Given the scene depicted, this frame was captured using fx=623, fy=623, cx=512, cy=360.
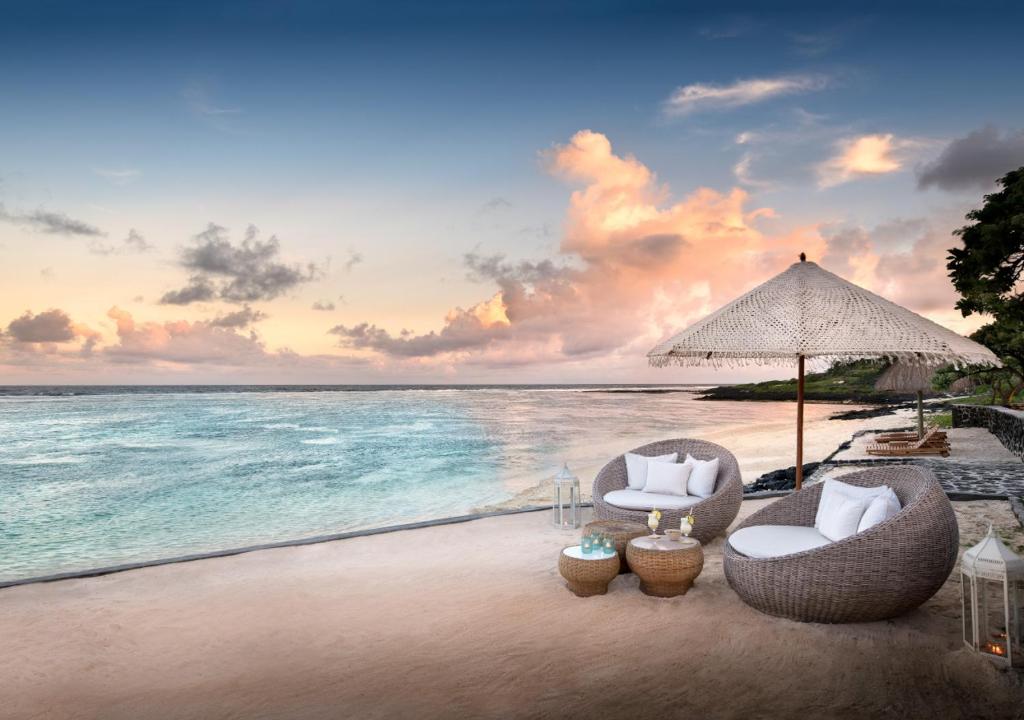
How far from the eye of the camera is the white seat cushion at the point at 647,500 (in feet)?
18.8

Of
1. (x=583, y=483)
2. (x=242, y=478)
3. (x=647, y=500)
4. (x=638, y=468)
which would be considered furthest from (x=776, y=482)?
(x=242, y=478)

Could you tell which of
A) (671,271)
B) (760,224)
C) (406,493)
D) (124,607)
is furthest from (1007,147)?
(124,607)

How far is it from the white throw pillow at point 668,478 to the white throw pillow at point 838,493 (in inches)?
64.8

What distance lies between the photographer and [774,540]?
13.8ft

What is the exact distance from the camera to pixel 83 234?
16812mm

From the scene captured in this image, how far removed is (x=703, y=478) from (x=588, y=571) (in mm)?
2322

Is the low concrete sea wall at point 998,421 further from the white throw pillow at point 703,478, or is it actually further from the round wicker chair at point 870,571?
the round wicker chair at point 870,571

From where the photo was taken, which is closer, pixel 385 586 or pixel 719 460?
pixel 385 586

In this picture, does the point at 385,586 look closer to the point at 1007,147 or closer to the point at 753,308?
the point at 753,308

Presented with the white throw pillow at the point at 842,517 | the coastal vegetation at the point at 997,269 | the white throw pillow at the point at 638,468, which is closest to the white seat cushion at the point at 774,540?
the white throw pillow at the point at 842,517

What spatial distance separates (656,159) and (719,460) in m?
7.77

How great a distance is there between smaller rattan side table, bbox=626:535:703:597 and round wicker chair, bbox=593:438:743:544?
4.35ft

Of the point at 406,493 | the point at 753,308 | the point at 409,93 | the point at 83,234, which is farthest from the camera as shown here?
the point at 83,234

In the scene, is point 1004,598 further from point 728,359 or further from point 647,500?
point 728,359
